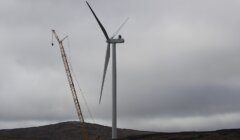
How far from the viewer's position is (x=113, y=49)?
143 metres

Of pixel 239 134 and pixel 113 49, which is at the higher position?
pixel 113 49

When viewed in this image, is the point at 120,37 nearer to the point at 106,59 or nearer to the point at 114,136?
the point at 106,59

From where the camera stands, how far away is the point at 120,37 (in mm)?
144250

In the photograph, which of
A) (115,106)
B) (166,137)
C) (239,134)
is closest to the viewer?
(115,106)

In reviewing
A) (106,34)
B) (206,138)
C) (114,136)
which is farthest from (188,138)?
(106,34)

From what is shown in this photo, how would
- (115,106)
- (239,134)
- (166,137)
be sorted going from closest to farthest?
1. (115,106)
2. (239,134)
3. (166,137)

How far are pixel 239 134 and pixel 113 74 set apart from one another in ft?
186

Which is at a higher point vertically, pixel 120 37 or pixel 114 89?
pixel 120 37

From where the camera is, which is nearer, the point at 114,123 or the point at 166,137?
the point at 114,123

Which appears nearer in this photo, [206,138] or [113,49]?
[113,49]

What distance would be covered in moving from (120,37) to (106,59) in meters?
7.61

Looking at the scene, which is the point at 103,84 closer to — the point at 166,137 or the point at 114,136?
the point at 114,136

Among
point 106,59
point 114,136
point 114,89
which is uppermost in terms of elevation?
point 106,59

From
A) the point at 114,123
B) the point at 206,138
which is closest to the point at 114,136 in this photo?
the point at 114,123
